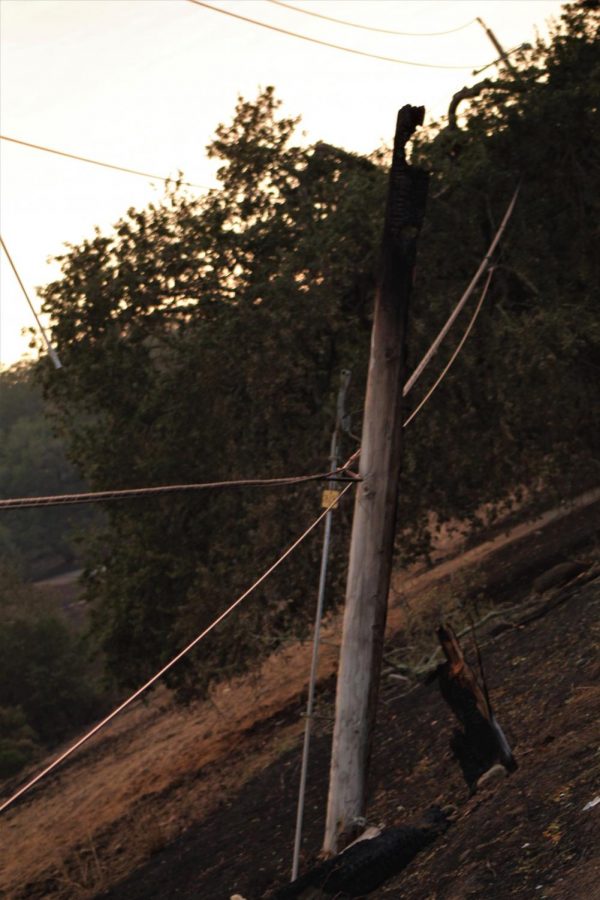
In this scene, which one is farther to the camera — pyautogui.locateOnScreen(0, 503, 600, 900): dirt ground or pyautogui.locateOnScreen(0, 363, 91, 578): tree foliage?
pyautogui.locateOnScreen(0, 363, 91, 578): tree foliage

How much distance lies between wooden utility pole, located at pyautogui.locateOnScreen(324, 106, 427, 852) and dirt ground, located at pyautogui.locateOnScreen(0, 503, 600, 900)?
0.76m

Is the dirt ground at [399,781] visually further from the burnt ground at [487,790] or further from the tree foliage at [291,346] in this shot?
the tree foliage at [291,346]

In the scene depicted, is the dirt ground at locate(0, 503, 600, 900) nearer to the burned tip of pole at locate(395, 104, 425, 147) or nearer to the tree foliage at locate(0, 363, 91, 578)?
the burned tip of pole at locate(395, 104, 425, 147)

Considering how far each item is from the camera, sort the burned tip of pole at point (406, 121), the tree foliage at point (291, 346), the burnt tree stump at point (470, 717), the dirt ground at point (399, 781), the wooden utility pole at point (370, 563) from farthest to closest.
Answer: the tree foliage at point (291, 346)
the burnt tree stump at point (470, 717)
the burned tip of pole at point (406, 121)
the wooden utility pole at point (370, 563)
the dirt ground at point (399, 781)

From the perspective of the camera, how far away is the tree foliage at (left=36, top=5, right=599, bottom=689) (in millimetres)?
15148

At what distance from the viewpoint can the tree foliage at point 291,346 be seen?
49.7 feet

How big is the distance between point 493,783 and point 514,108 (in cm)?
1014

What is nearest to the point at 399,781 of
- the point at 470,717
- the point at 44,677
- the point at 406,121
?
the point at 470,717

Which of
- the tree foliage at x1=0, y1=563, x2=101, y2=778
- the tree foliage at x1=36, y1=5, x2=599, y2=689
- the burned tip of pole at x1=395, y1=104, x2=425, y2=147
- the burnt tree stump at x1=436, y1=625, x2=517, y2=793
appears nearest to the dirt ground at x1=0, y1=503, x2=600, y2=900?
the burnt tree stump at x1=436, y1=625, x2=517, y2=793

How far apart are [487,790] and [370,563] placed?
2.38 m

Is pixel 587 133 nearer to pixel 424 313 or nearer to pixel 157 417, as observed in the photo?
pixel 424 313

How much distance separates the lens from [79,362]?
16016 millimetres

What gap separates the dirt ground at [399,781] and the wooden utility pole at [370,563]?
0.76 m

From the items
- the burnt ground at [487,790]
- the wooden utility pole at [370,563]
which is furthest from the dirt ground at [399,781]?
the wooden utility pole at [370,563]
